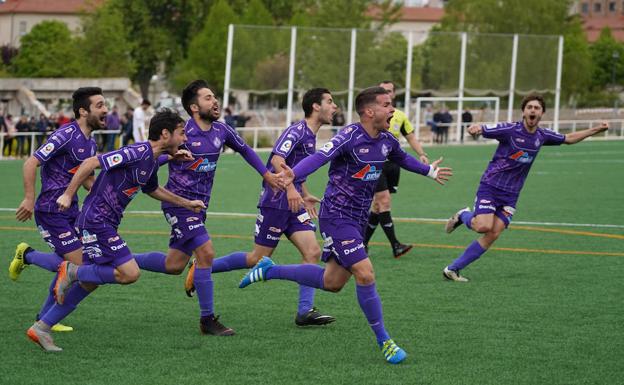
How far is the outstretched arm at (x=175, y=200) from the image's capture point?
30.3 feet

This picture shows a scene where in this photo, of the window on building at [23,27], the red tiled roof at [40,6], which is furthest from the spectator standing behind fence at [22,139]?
the window on building at [23,27]

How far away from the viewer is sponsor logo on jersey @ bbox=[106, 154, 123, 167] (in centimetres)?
870

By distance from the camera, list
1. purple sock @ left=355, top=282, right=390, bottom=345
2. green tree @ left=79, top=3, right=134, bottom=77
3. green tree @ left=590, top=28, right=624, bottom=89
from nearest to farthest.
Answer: purple sock @ left=355, top=282, right=390, bottom=345 → green tree @ left=79, top=3, right=134, bottom=77 → green tree @ left=590, top=28, right=624, bottom=89

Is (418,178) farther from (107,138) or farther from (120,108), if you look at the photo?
(120,108)

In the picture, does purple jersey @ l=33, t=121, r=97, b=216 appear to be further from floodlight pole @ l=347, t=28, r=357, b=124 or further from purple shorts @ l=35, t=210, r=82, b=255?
floodlight pole @ l=347, t=28, r=357, b=124

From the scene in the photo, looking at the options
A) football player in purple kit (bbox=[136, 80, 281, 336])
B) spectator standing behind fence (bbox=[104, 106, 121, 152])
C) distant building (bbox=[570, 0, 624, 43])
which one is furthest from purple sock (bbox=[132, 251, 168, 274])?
distant building (bbox=[570, 0, 624, 43])

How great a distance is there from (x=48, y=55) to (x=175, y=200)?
2867 inches

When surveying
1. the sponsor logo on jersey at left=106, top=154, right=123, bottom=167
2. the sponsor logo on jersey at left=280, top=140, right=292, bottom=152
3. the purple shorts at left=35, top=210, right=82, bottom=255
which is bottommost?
the purple shorts at left=35, top=210, right=82, bottom=255

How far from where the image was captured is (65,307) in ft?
29.0

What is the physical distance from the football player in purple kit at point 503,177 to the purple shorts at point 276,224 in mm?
2528

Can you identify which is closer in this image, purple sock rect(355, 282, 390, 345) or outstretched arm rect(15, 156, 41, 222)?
purple sock rect(355, 282, 390, 345)

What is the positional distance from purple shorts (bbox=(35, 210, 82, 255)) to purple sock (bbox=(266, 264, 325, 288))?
183cm

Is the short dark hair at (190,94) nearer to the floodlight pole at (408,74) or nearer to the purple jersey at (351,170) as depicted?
the purple jersey at (351,170)

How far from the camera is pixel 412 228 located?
17.5m
